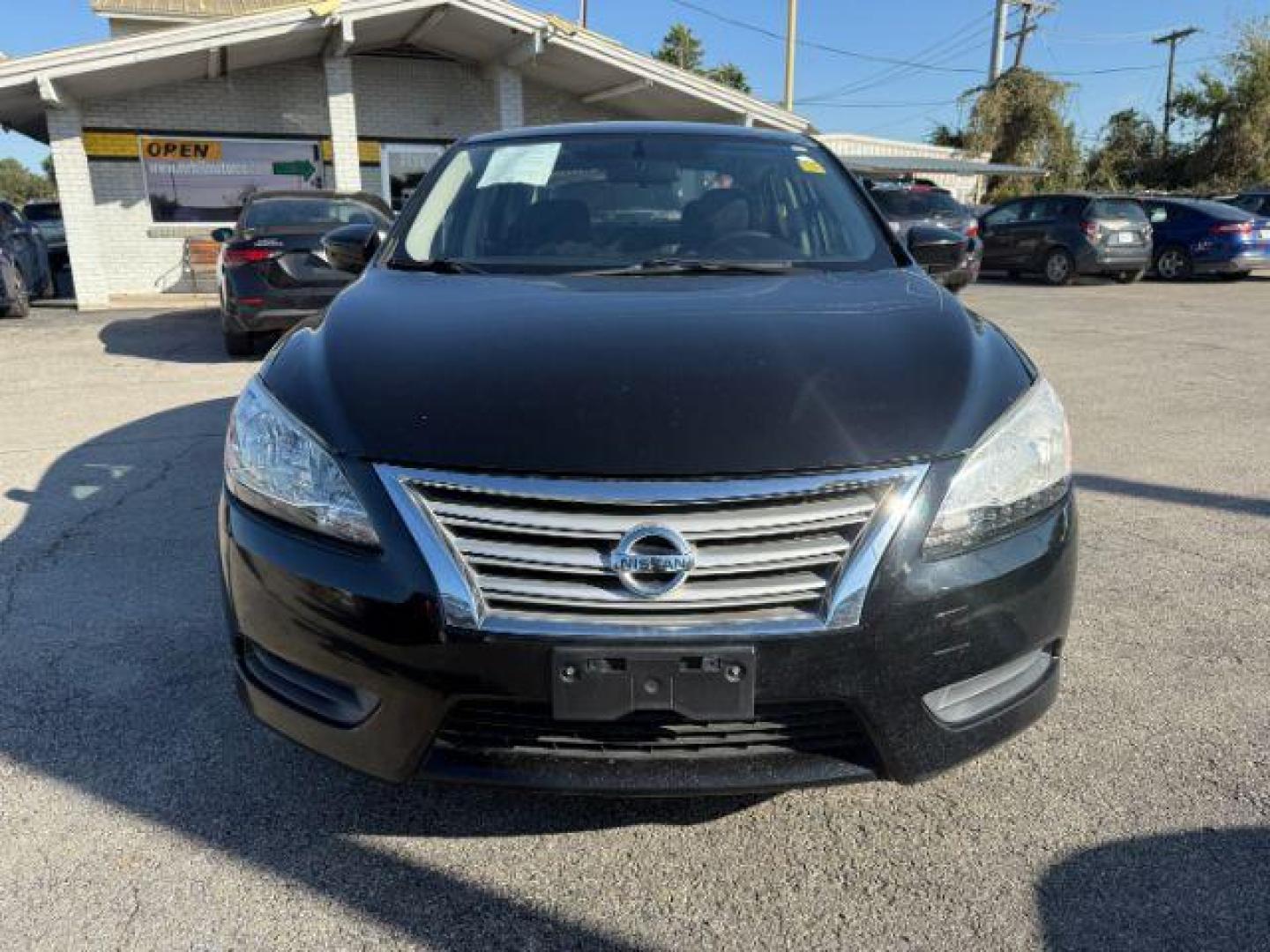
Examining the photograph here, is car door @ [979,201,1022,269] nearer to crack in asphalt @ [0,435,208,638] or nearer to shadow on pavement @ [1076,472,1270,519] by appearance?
shadow on pavement @ [1076,472,1270,519]

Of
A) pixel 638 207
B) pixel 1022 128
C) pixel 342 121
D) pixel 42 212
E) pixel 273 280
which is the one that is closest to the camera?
pixel 638 207

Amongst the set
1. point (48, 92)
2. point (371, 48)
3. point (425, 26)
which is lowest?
point (48, 92)

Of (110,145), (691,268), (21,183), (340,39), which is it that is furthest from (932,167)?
(21,183)

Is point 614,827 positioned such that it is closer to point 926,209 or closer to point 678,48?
point 926,209

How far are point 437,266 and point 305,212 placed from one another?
6.95m

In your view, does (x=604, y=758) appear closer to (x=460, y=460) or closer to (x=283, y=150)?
(x=460, y=460)

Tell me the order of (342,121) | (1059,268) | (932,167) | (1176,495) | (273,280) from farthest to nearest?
(932,167)
(1059,268)
(342,121)
(273,280)
(1176,495)

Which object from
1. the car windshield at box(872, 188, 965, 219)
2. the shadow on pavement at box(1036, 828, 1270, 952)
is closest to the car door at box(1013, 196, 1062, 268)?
the car windshield at box(872, 188, 965, 219)

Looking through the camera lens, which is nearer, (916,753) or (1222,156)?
(916,753)

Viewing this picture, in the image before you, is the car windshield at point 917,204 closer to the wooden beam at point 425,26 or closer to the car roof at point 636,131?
the wooden beam at point 425,26

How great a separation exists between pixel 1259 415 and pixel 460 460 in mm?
6371

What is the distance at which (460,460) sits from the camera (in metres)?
1.78

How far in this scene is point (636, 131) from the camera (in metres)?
3.54

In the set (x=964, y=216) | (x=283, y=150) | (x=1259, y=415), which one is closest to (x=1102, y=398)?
(x=1259, y=415)
